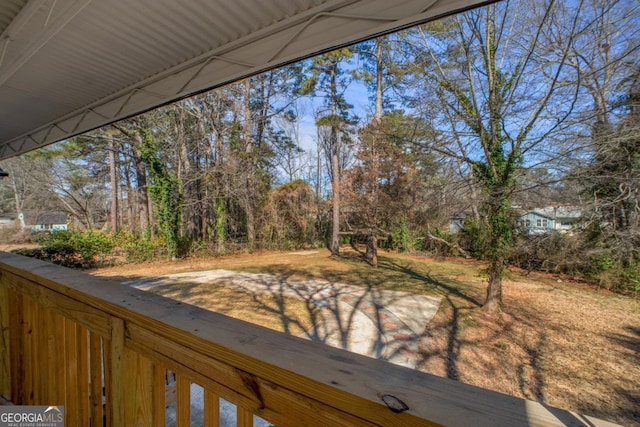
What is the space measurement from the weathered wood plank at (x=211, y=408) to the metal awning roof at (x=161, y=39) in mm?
1578

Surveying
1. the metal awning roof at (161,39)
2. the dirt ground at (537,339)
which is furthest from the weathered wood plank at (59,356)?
the dirt ground at (537,339)

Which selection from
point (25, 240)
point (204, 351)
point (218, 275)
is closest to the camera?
point (204, 351)

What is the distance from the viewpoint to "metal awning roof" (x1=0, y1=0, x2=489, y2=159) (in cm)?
142

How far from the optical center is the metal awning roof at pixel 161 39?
56.0 inches

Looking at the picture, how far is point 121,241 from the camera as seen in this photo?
9453 mm

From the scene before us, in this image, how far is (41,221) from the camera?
56.2 feet

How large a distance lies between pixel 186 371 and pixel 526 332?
520 cm

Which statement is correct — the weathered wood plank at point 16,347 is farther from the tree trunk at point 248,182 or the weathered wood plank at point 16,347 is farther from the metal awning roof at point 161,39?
the tree trunk at point 248,182

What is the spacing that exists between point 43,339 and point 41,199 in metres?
20.4

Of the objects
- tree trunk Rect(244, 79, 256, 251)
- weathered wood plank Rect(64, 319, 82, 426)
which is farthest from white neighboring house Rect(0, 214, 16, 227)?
weathered wood plank Rect(64, 319, 82, 426)

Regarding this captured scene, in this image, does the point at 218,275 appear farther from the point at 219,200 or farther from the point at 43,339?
the point at 43,339

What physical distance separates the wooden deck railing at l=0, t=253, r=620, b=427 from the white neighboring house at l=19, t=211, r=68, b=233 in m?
17.1

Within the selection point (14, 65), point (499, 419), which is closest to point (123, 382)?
point (499, 419)

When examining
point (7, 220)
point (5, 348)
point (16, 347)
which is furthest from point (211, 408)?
point (7, 220)
